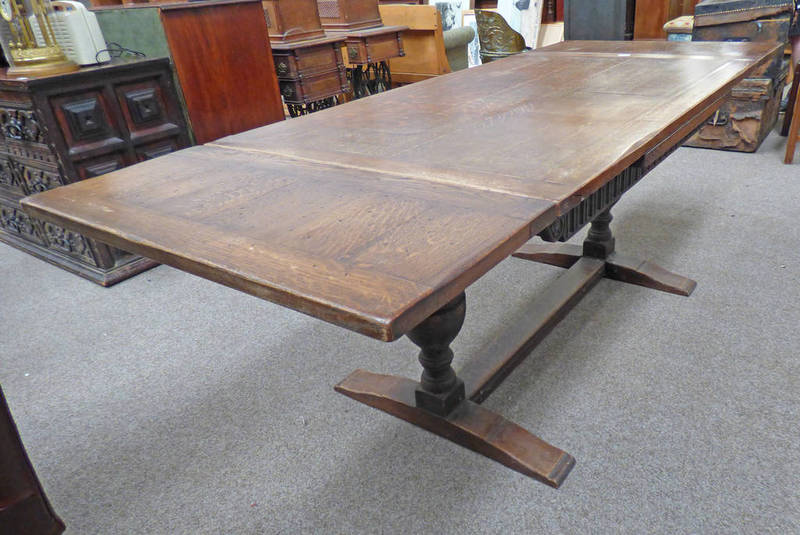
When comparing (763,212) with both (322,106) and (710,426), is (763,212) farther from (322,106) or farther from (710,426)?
(322,106)

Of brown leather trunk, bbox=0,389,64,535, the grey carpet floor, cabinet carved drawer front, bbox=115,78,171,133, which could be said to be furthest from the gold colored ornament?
brown leather trunk, bbox=0,389,64,535

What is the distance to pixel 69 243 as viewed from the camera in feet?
8.54

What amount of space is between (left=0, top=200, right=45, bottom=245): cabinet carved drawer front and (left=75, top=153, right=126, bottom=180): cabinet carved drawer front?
0.61m

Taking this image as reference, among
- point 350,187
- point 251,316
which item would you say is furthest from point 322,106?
point 350,187

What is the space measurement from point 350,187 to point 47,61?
1820 mm

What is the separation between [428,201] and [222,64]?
6.83ft

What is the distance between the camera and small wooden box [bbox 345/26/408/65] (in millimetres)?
3832

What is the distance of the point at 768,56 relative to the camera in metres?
1.81

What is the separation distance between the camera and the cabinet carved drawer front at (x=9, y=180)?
8.54 feet

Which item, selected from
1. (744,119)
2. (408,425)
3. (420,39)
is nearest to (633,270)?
(408,425)

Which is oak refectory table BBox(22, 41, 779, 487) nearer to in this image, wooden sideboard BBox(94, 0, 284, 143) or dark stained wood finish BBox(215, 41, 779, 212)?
dark stained wood finish BBox(215, 41, 779, 212)

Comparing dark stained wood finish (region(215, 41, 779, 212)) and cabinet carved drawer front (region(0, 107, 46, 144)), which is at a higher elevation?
cabinet carved drawer front (region(0, 107, 46, 144))

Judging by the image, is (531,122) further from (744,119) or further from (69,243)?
(744,119)

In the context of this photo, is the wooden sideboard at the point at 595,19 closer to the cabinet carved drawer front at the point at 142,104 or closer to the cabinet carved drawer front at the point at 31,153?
the cabinet carved drawer front at the point at 142,104
